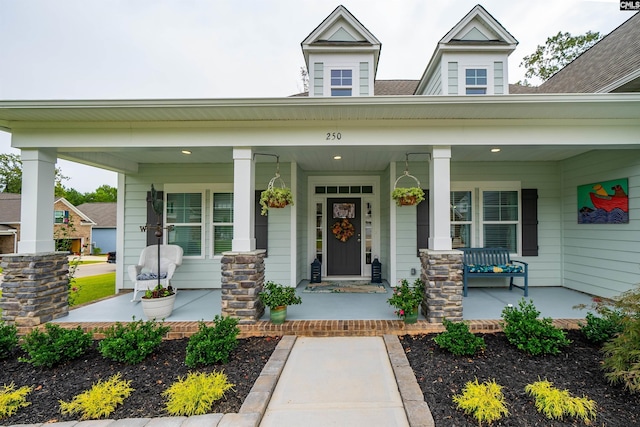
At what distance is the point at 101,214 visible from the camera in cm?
2339

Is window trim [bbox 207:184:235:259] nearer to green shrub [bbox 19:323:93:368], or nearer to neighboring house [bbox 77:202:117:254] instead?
green shrub [bbox 19:323:93:368]

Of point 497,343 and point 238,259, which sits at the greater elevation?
point 238,259

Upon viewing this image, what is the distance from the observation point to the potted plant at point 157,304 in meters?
3.71

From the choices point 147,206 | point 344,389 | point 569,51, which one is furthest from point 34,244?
point 569,51

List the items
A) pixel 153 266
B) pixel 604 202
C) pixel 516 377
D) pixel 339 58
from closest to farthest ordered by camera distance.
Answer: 1. pixel 516 377
2. pixel 604 202
3. pixel 153 266
4. pixel 339 58

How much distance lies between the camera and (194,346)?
8.84ft

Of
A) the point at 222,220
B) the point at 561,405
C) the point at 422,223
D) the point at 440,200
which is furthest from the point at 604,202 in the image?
the point at 222,220

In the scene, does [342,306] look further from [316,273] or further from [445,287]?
[316,273]

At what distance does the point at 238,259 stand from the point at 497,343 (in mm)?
3128

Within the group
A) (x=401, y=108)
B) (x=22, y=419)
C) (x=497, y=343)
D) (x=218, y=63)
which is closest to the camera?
(x=22, y=419)

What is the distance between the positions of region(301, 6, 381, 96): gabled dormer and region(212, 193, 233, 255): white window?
2.67m

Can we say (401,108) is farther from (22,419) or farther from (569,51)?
(569,51)

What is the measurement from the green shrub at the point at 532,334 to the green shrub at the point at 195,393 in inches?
112

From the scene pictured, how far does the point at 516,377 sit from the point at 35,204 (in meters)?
5.72
